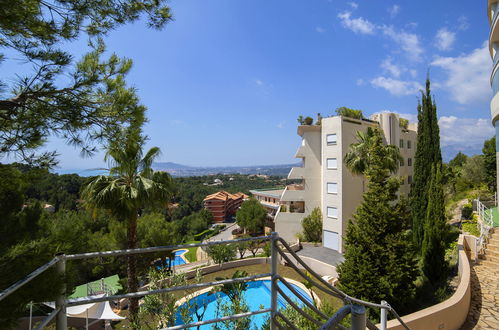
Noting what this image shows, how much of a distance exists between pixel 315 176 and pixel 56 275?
72.6 ft

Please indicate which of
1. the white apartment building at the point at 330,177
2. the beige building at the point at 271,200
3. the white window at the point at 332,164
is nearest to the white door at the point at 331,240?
the white apartment building at the point at 330,177

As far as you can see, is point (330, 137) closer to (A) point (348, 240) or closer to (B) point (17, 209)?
(A) point (348, 240)

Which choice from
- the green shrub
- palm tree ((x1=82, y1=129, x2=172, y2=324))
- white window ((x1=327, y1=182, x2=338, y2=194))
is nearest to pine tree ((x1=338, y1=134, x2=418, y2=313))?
the green shrub

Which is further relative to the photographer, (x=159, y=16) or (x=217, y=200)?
(x=217, y=200)

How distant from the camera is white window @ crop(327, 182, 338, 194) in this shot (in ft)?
66.8

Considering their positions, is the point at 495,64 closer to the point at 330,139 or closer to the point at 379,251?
the point at 379,251

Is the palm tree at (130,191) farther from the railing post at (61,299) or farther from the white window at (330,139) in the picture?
the white window at (330,139)

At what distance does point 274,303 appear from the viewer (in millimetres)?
2490

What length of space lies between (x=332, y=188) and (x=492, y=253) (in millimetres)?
11128

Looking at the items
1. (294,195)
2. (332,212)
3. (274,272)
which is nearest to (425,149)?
(332,212)

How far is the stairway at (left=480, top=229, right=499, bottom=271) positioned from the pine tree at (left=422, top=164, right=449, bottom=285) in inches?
68.1

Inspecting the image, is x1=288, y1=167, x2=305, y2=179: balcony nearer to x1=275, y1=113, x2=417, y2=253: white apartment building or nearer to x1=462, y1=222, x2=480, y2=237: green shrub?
x1=275, y1=113, x2=417, y2=253: white apartment building

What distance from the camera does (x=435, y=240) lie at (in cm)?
964

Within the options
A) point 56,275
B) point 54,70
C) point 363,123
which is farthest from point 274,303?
point 363,123
